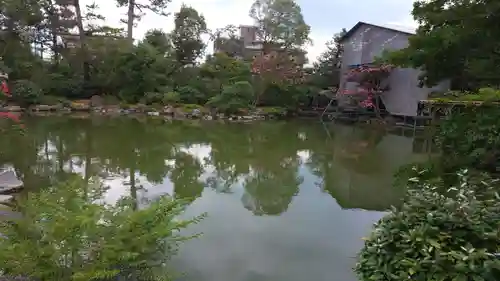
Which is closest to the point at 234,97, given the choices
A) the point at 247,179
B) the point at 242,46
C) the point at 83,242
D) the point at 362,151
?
the point at 242,46

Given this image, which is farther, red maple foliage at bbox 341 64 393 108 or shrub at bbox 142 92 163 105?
shrub at bbox 142 92 163 105

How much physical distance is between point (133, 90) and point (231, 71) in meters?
4.25

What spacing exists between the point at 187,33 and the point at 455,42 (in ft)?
55.6

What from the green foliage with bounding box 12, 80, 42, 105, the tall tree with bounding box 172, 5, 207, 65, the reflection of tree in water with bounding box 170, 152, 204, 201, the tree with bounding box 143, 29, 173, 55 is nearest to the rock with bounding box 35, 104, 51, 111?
the green foliage with bounding box 12, 80, 42, 105

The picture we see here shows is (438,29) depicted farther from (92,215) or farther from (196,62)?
(196,62)

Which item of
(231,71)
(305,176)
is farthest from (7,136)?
(231,71)

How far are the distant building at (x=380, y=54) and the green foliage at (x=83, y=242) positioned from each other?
13208 millimetres

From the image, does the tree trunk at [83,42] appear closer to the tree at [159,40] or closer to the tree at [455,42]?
the tree at [159,40]

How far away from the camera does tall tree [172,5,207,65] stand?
1896 cm

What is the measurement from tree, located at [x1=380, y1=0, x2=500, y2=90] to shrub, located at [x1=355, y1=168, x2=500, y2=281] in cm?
183

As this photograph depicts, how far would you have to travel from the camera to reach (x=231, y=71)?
55.6 feet

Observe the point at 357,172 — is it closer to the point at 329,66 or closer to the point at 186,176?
the point at 186,176

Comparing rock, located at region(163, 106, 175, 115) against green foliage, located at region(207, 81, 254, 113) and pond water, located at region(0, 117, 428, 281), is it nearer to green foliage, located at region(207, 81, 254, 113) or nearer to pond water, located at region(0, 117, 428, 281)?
green foliage, located at region(207, 81, 254, 113)

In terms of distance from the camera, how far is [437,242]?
1.80 metres
